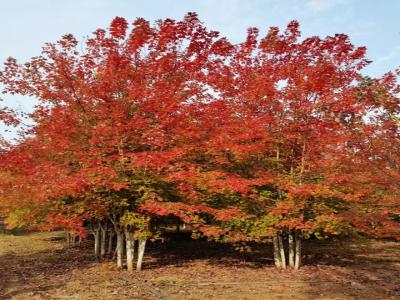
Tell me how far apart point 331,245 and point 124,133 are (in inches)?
719

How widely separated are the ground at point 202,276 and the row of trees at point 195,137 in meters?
1.66

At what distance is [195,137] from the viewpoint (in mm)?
14406

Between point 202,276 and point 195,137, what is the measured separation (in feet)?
17.3

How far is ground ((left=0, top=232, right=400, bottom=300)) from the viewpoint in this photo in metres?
11.9

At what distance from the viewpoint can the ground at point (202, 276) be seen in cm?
1191

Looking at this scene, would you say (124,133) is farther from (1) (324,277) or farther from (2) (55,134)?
(1) (324,277)

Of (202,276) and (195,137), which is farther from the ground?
(195,137)

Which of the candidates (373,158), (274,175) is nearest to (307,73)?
(274,175)

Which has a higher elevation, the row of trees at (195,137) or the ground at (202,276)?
the row of trees at (195,137)

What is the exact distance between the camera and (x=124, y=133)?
1366 centimetres

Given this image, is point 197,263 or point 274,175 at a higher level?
point 274,175

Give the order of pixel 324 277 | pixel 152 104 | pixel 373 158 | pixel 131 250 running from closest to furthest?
pixel 373 158, pixel 152 104, pixel 324 277, pixel 131 250

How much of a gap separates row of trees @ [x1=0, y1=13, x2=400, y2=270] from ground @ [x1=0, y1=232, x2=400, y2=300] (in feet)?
5.44

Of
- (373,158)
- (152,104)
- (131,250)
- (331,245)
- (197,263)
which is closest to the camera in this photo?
(373,158)
